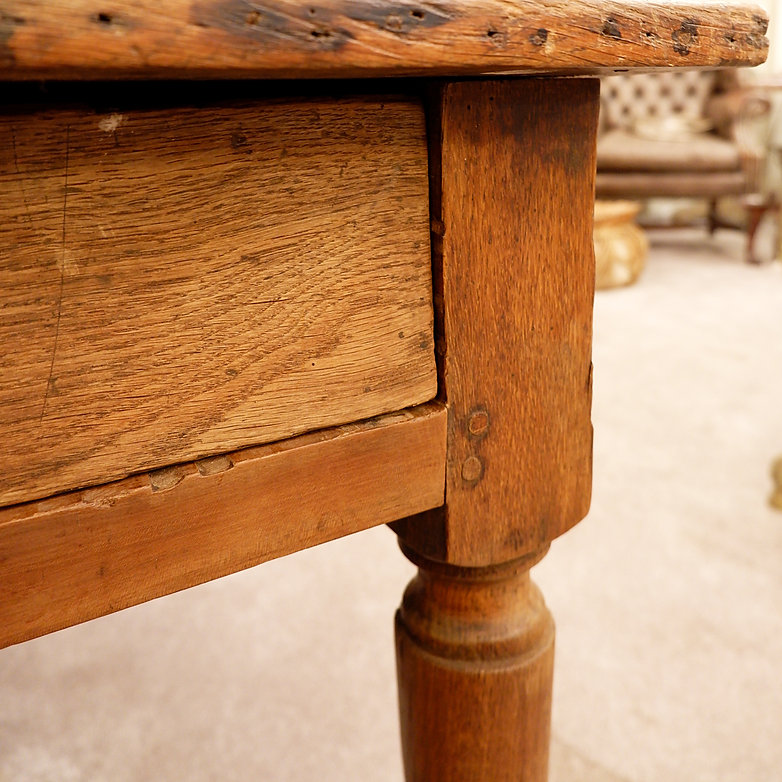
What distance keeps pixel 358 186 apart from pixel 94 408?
0.49ft

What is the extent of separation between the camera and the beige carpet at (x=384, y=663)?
1056mm

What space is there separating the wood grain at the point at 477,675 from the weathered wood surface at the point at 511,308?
74mm

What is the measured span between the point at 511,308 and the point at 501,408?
2.2 inches

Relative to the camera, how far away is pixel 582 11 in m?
0.35

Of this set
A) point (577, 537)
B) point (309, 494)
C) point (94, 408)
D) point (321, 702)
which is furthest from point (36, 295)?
point (577, 537)

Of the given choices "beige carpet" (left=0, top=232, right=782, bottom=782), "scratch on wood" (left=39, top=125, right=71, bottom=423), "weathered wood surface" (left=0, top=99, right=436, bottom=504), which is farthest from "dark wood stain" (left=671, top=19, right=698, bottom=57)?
"beige carpet" (left=0, top=232, right=782, bottom=782)

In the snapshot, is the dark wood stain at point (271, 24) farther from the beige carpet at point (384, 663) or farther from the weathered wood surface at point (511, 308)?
the beige carpet at point (384, 663)

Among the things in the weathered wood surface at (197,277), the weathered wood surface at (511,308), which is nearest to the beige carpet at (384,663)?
the weathered wood surface at (511,308)

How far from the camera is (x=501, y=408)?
0.46 m

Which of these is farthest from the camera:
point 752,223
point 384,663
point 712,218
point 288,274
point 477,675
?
point 712,218

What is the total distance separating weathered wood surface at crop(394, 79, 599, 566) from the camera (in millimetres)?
411

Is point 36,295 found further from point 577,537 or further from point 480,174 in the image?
point 577,537

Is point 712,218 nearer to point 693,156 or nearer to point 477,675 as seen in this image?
point 693,156

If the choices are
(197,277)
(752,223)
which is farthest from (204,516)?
(752,223)
